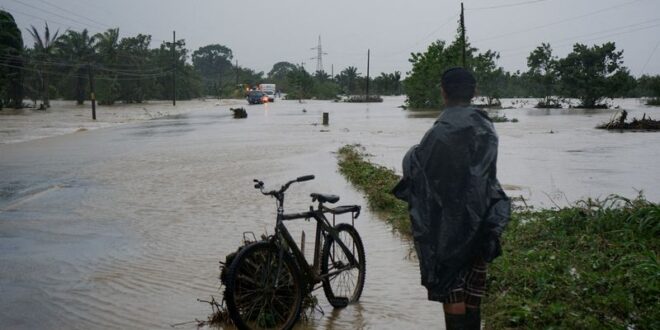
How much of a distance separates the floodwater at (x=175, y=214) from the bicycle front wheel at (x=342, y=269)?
0.41ft

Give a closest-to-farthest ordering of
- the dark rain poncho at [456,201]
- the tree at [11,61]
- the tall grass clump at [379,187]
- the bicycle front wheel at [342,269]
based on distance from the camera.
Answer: the dark rain poncho at [456,201] < the bicycle front wheel at [342,269] < the tall grass clump at [379,187] < the tree at [11,61]

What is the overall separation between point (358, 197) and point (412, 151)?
681 cm

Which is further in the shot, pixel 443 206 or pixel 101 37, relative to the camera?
pixel 101 37

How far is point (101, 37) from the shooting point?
220 feet

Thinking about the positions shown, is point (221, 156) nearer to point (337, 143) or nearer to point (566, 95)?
point (337, 143)

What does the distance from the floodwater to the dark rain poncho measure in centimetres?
161

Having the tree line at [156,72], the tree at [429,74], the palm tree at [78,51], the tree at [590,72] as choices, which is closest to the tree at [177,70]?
the tree line at [156,72]

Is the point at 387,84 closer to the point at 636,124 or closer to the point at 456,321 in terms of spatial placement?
the point at 636,124

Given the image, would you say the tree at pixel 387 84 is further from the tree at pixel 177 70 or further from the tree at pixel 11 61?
the tree at pixel 11 61

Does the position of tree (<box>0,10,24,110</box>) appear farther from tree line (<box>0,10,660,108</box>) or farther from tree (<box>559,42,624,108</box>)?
tree (<box>559,42,624,108</box>)

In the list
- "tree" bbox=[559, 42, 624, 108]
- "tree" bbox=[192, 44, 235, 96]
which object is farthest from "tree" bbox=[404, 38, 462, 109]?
"tree" bbox=[192, 44, 235, 96]

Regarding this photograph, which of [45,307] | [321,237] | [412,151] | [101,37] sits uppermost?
[101,37]

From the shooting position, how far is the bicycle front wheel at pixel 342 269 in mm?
4664

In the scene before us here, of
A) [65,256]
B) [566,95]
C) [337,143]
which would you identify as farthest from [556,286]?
[566,95]
